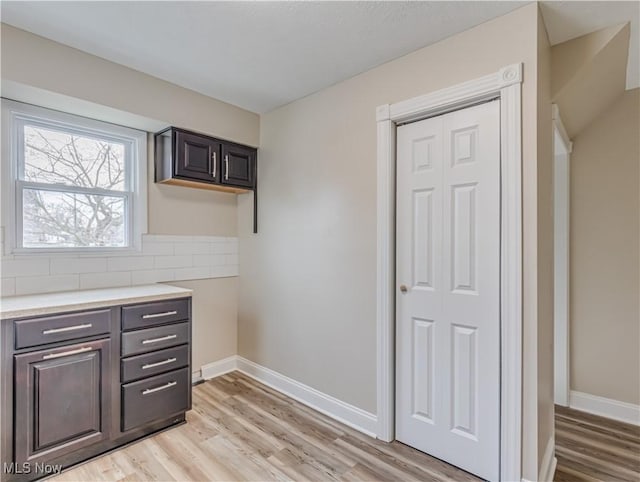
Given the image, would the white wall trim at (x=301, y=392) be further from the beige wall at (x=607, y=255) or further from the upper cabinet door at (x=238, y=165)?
the beige wall at (x=607, y=255)

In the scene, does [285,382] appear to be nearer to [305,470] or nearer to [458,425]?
[305,470]

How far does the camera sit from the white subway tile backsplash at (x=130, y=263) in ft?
8.49

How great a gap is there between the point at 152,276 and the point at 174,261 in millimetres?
218

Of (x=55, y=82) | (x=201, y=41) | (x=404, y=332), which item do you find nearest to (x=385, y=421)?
(x=404, y=332)

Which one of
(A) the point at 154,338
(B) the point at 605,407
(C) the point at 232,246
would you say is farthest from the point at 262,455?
(B) the point at 605,407

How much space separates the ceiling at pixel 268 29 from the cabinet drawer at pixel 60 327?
164 cm

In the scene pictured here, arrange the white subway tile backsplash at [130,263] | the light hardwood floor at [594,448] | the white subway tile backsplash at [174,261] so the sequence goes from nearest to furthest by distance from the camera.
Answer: the light hardwood floor at [594,448] < the white subway tile backsplash at [130,263] < the white subway tile backsplash at [174,261]

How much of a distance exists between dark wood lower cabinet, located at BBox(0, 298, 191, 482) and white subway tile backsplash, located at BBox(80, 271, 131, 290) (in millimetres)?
591

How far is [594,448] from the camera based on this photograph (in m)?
2.21

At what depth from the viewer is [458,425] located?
196 cm

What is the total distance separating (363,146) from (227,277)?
1.87 metres

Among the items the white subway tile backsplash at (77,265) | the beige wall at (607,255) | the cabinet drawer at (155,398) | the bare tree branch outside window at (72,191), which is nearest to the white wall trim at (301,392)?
the cabinet drawer at (155,398)

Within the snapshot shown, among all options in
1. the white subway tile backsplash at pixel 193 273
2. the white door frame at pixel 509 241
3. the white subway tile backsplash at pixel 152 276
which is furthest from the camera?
the white subway tile backsplash at pixel 193 273

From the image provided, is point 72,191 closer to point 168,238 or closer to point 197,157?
point 168,238
